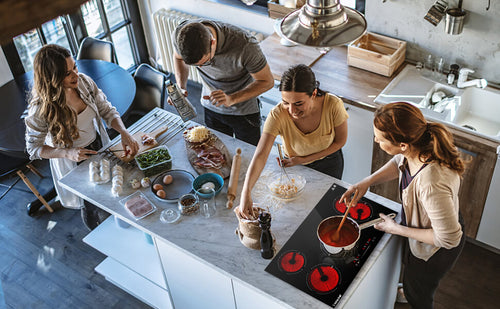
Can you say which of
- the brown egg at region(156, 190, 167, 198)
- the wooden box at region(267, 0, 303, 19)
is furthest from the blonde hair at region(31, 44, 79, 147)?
the wooden box at region(267, 0, 303, 19)

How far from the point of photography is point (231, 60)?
2.86 meters

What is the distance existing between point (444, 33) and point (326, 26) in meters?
1.88

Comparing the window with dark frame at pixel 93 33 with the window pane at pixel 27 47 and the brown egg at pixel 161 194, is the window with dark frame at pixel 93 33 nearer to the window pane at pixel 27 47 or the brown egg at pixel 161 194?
the window pane at pixel 27 47

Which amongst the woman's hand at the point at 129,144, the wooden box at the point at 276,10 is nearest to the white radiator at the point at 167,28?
the wooden box at the point at 276,10

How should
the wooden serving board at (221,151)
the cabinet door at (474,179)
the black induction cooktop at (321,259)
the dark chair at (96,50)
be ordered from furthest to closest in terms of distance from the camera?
the dark chair at (96,50) → the cabinet door at (474,179) → the wooden serving board at (221,151) → the black induction cooktop at (321,259)

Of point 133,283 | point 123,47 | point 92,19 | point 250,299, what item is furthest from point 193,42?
point 123,47

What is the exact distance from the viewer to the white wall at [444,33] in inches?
125

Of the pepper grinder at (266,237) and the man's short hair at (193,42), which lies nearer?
the pepper grinder at (266,237)

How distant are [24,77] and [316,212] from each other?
293 cm

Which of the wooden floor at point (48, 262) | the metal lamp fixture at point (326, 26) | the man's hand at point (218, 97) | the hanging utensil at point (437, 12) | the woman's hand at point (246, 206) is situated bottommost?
the wooden floor at point (48, 262)

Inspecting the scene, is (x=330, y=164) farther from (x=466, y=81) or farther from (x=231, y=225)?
(x=466, y=81)

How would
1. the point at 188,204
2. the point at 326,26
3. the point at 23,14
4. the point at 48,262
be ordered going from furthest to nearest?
the point at 48,262 → the point at 188,204 → the point at 326,26 → the point at 23,14

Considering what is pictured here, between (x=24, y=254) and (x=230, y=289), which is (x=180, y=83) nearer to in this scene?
(x=230, y=289)

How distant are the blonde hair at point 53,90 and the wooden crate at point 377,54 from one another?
6.42ft
